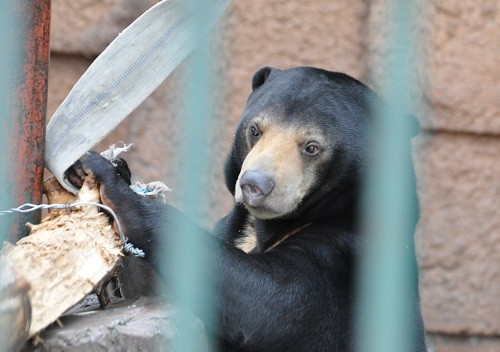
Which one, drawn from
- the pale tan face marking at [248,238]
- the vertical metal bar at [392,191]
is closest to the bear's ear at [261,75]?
the pale tan face marking at [248,238]

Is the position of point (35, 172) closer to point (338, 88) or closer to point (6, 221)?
point (6, 221)

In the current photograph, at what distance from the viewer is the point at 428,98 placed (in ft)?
16.8

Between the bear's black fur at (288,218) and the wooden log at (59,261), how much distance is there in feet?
0.78

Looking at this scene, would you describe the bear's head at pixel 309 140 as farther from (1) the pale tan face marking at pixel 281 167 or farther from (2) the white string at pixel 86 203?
(2) the white string at pixel 86 203

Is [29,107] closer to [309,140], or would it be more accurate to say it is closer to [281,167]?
[281,167]

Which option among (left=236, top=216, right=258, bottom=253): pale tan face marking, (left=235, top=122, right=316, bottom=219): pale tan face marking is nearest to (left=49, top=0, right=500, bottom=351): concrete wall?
(left=236, top=216, right=258, bottom=253): pale tan face marking

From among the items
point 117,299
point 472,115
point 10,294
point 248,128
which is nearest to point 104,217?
point 117,299

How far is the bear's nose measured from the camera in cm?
321

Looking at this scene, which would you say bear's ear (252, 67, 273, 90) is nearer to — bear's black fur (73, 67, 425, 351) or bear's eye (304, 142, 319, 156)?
bear's black fur (73, 67, 425, 351)

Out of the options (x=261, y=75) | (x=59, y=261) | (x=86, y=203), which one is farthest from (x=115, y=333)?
(x=261, y=75)

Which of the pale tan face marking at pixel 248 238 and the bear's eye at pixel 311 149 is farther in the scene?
the pale tan face marking at pixel 248 238

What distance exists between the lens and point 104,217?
2.71m

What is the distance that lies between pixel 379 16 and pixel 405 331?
7.54 feet

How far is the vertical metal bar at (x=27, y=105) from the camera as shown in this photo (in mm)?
2359
